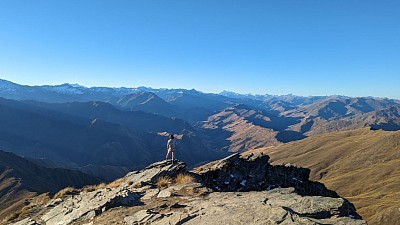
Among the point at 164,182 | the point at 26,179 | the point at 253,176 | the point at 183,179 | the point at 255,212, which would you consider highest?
the point at 255,212

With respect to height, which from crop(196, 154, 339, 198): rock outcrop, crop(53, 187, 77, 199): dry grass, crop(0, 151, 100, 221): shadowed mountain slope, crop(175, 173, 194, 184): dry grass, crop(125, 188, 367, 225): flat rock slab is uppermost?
crop(125, 188, 367, 225): flat rock slab

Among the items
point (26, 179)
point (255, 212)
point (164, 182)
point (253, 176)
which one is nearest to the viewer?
point (255, 212)

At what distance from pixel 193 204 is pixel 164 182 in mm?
6479

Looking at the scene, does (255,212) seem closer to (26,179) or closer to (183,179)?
(183,179)

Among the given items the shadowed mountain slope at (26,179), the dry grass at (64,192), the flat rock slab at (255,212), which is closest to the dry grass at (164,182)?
the flat rock slab at (255,212)

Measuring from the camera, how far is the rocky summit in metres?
13.8

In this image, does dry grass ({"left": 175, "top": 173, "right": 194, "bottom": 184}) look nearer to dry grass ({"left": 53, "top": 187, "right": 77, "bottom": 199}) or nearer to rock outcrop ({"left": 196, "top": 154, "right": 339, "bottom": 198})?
rock outcrop ({"left": 196, "top": 154, "right": 339, "bottom": 198})

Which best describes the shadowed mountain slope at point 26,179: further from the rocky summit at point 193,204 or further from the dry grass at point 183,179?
the dry grass at point 183,179

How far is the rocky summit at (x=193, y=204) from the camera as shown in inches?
543

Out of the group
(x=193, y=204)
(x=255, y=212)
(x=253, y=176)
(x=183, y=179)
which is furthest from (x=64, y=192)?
(x=255, y=212)

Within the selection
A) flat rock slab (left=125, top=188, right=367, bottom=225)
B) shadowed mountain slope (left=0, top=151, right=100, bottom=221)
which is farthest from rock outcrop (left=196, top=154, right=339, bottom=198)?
shadowed mountain slope (left=0, top=151, right=100, bottom=221)

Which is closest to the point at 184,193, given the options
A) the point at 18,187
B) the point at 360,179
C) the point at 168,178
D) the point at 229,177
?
the point at 168,178

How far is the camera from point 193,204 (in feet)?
53.9

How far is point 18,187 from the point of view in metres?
138
